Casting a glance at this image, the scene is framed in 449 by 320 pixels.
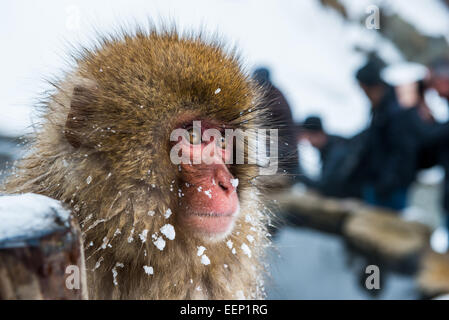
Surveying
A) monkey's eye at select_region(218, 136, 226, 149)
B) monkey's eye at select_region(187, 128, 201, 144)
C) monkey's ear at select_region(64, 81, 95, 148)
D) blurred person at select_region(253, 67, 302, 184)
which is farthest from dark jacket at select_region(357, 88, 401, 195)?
monkey's ear at select_region(64, 81, 95, 148)

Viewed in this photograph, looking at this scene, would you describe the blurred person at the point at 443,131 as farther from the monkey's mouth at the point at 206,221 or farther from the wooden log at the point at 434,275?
the monkey's mouth at the point at 206,221

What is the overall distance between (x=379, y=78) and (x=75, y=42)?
2.91m

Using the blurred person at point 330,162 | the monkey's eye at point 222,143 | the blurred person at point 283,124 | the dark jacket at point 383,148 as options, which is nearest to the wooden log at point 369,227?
the blurred person at point 330,162

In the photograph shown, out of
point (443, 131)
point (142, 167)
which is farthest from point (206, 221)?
point (443, 131)

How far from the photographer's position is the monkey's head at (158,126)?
1.03m

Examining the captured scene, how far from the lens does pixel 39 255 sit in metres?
0.56

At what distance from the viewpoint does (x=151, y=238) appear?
3.35 feet

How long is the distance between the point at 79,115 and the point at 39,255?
1.86 feet

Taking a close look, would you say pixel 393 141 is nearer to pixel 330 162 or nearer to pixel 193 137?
pixel 330 162

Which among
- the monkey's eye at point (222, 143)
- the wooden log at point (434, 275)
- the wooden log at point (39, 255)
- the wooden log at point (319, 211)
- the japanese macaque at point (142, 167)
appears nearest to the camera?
the wooden log at point (39, 255)

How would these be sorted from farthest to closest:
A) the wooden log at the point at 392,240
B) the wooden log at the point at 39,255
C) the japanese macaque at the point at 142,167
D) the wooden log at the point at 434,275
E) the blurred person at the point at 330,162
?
the wooden log at the point at 392,240 → the wooden log at the point at 434,275 → the blurred person at the point at 330,162 → the japanese macaque at the point at 142,167 → the wooden log at the point at 39,255

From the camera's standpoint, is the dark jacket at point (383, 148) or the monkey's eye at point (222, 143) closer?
the monkey's eye at point (222, 143)

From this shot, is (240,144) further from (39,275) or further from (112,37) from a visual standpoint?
(39,275)
